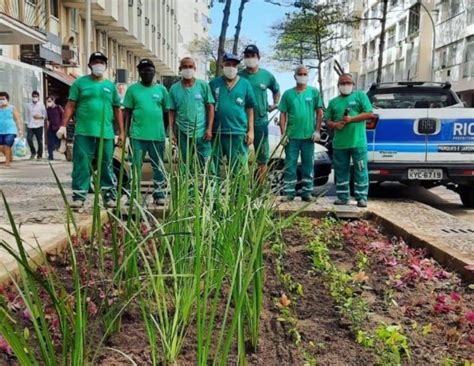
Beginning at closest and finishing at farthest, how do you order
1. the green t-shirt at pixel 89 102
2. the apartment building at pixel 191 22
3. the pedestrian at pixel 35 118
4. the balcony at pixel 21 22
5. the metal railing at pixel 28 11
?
the green t-shirt at pixel 89 102 → the balcony at pixel 21 22 → the pedestrian at pixel 35 118 → the metal railing at pixel 28 11 → the apartment building at pixel 191 22

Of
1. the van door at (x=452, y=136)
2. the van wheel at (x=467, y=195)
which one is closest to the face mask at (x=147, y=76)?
the van door at (x=452, y=136)

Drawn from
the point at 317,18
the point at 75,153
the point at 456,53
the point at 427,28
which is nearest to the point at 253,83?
the point at 75,153

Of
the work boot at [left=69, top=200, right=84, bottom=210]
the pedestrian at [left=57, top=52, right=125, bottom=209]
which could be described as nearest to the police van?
the pedestrian at [left=57, top=52, right=125, bottom=209]

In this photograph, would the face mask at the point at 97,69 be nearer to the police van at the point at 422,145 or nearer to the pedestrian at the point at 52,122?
the police van at the point at 422,145

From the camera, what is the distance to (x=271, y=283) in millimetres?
3180

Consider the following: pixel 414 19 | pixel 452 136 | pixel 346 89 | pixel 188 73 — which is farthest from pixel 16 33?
pixel 414 19

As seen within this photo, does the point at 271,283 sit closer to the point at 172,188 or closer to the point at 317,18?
the point at 172,188

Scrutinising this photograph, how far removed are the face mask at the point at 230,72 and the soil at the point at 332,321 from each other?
8.22 feet

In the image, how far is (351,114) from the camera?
20.0ft

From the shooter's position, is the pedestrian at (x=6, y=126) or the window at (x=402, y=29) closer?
the pedestrian at (x=6, y=126)

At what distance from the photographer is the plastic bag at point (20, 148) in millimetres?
14229

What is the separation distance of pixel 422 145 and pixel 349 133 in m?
1.45

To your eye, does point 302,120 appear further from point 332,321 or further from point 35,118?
point 35,118

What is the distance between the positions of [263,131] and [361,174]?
1.21 metres
